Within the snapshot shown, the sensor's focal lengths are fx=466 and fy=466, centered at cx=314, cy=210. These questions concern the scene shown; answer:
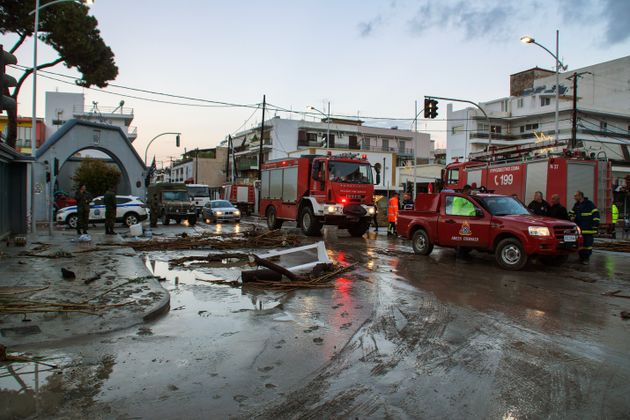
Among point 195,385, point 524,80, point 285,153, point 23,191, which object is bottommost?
point 195,385

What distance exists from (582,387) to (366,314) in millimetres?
2952

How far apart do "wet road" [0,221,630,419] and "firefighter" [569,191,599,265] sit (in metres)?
4.32

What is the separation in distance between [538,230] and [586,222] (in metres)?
3.14

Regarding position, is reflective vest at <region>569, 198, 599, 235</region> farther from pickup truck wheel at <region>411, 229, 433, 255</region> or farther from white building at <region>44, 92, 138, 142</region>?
white building at <region>44, 92, 138, 142</region>

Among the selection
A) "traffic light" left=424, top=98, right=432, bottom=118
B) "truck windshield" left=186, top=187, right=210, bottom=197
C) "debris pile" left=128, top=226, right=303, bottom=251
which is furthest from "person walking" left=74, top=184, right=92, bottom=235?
"traffic light" left=424, top=98, right=432, bottom=118

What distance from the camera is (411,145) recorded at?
244 feet

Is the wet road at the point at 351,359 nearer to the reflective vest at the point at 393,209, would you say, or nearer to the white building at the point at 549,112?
the reflective vest at the point at 393,209

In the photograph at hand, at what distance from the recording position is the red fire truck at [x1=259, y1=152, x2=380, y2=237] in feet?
55.9

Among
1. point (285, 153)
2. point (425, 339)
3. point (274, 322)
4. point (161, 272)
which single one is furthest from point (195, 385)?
point (285, 153)

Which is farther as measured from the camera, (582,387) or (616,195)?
(616,195)

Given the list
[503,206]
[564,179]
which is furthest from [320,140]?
[503,206]

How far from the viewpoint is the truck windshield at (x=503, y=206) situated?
11.0 m

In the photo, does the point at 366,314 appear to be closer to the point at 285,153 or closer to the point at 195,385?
the point at 195,385

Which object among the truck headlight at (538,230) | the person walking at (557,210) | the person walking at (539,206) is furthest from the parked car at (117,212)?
the truck headlight at (538,230)
